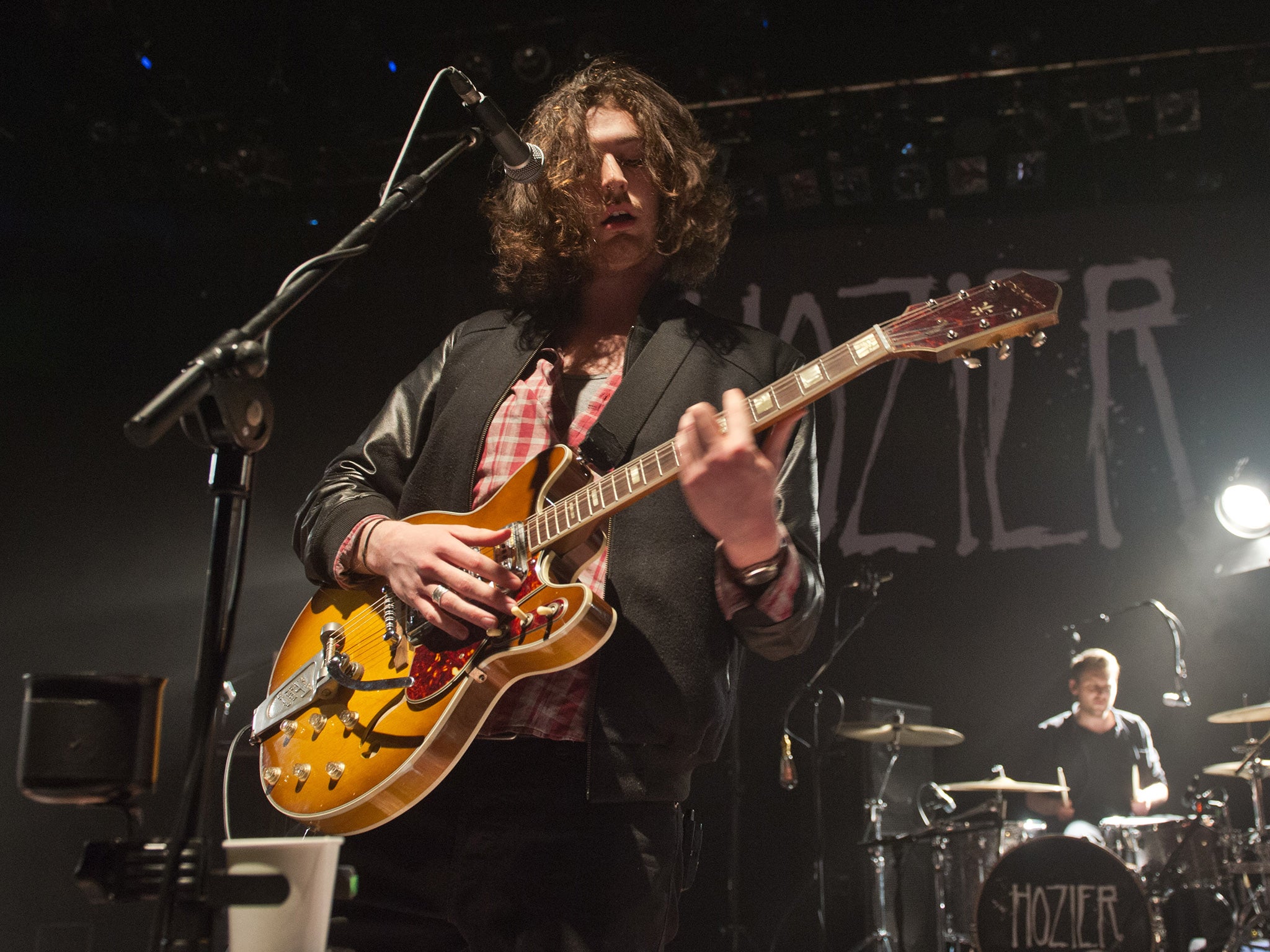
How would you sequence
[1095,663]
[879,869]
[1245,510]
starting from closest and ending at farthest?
[1245,510], [879,869], [1095,663]

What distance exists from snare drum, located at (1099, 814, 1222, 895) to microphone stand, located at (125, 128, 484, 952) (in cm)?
Result: 541

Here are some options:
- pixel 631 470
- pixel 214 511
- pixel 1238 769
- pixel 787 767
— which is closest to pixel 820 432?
pixel 787 767

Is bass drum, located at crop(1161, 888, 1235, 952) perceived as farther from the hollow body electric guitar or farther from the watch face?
the watch face

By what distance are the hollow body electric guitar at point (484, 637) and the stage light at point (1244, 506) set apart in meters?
4.56

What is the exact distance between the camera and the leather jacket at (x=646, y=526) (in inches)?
70.2

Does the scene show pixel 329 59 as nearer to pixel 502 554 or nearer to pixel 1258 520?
pixel 502 554

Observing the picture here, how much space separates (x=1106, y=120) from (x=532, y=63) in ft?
10.1

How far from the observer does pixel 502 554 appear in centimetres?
194

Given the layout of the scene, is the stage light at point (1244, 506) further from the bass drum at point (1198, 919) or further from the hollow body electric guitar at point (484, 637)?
the hollow body electric guitar at point (484, 637)

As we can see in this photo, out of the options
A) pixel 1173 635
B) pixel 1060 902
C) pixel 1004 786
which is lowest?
pixel 1060 902

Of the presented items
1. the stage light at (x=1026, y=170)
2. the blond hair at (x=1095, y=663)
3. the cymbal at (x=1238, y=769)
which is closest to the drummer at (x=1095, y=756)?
the blond hair at (x=1095, y=663)

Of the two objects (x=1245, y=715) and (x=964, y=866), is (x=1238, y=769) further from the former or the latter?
(x=964, y=866)

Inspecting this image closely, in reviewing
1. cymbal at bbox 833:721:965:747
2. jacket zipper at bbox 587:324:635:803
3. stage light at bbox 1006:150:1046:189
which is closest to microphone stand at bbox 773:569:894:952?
cymbal at bbox 833:721:965:747

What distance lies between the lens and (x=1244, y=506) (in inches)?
223
